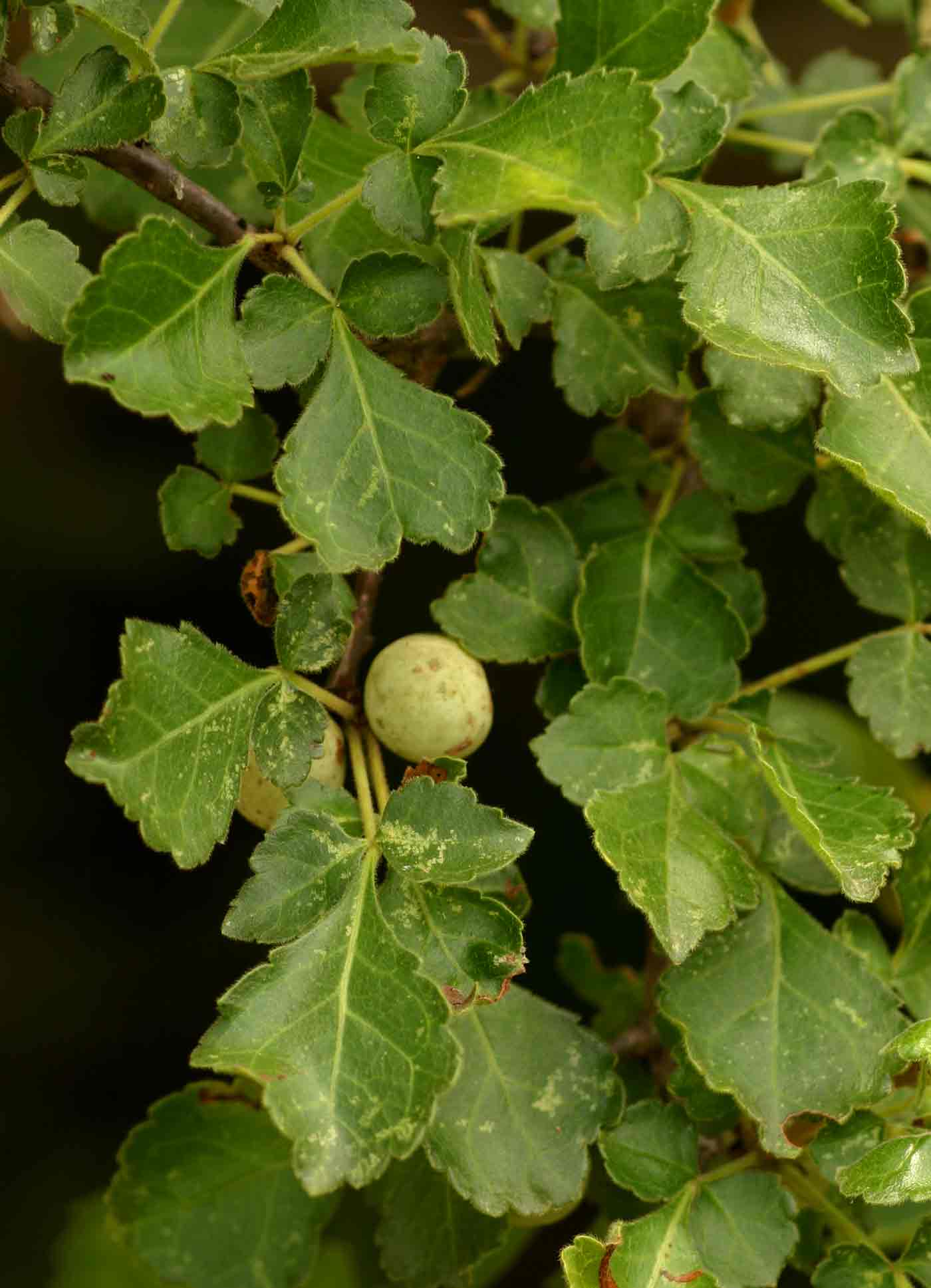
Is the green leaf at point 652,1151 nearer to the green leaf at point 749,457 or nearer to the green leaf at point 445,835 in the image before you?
the green leaf at point 445,835

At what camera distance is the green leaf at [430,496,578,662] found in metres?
0.76

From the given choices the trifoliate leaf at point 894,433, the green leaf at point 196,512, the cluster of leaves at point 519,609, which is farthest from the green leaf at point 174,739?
the trifoliate leaf at point 894,433

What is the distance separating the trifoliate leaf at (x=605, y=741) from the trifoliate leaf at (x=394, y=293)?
22 centimetres

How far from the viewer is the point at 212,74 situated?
1.93 ft

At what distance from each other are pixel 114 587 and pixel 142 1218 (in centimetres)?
44

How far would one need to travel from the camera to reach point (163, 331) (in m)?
0.56

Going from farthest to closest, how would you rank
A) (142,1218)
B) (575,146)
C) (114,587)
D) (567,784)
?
1. (114,587)
2. (142,1218)
3. (567,784)
4. (575,146)

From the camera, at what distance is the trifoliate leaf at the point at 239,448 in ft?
2.45

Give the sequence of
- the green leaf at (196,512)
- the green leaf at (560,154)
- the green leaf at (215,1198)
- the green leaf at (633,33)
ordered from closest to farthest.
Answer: the green leaf at (560,154) < the green leaf at (633,33) < the green leaf at (196,512) < the green leaf at (215,1198)

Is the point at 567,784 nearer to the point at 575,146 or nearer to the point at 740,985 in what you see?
the point at 740,985

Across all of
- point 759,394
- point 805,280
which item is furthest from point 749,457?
point 805,280

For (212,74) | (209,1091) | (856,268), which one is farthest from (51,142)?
(209,1091)

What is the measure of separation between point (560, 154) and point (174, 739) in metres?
0.31

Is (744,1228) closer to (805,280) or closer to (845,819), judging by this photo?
(845,819)
